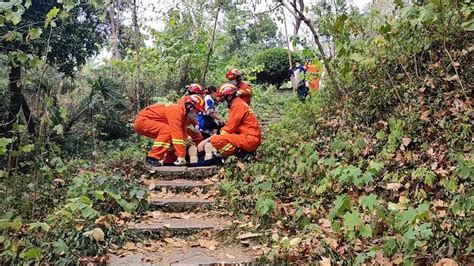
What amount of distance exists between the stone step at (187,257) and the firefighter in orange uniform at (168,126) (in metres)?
2.74

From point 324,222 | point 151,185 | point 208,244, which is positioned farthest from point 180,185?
point 324,222

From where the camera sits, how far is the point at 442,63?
19.4 ft

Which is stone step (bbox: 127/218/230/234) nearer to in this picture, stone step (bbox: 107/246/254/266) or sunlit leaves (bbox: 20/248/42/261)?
stone step (bbox: 107/246/254/266)

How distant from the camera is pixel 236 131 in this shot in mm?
6922

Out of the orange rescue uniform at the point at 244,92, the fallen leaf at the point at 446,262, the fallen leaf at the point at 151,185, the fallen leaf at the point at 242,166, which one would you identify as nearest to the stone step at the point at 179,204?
the fallen leaf at the point at 151,185

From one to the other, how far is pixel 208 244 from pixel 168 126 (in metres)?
3.01

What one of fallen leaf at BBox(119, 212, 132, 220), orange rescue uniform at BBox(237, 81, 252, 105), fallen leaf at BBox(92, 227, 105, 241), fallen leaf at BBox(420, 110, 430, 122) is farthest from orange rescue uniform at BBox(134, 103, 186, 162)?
fallen leaf at BBox(420, 110, 430, 122)

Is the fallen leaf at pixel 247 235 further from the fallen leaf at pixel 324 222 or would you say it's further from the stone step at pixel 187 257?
the fallen leaf at pixel 324 222

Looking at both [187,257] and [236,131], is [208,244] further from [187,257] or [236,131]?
[236,131]

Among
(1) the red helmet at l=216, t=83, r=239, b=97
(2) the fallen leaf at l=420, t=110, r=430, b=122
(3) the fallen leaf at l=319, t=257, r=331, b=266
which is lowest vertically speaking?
(3) the fallen leaf at l=319, t=257, r=331, b=266

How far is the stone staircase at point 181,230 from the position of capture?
418 cm

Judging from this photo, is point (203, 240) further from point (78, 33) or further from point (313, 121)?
point (78, 33)

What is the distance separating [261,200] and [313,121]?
3.31 metres

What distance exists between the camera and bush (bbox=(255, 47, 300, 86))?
60.1 ft
